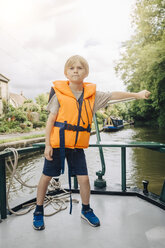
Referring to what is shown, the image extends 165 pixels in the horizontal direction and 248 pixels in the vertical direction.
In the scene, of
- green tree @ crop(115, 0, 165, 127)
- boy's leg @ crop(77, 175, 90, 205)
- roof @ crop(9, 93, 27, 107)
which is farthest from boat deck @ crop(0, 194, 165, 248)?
roof @ crop(9, 93, 27, 107)

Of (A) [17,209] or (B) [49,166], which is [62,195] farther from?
(B) [49,166]

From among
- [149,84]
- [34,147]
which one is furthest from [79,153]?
[149,84]

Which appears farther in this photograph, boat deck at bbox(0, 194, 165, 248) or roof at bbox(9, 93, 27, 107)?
roof at bbox(9, 93, 27, 107)

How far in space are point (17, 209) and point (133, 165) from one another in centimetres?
478

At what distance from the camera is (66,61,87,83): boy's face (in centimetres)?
151

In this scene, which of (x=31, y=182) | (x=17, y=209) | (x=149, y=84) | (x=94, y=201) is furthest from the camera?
(x=149, y=84)

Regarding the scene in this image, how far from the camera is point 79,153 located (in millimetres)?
1565

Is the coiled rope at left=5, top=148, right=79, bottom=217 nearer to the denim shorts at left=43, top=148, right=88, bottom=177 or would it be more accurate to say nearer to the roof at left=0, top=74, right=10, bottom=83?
the denim shorts at left=43, top=148, right=88, bottom=177

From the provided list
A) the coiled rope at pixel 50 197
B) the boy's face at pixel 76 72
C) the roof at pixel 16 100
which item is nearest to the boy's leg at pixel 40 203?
the coiled rope at pixel 50 197

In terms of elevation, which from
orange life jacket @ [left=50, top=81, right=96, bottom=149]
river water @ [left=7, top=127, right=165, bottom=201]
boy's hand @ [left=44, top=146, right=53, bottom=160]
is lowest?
river water @ [left=7, top=127, right=165, bottom=201]

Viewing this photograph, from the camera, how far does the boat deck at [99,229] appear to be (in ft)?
4.28

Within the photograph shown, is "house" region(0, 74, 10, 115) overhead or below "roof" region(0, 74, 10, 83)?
below

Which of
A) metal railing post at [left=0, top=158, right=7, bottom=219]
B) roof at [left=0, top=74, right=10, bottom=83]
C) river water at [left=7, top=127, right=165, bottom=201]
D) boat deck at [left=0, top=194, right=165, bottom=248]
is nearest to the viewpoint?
boat deck at [left=0, top=194, right=165, bottom=248]

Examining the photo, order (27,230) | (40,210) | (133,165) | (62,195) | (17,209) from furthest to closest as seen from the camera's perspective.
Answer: (133,165) → (62,195) → (17,209) → (40,210) → (27,230)
